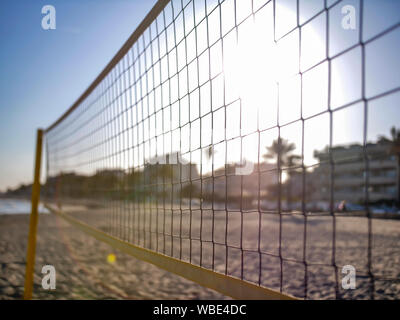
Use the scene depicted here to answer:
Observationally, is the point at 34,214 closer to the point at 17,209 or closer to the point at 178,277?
the point at 178,277

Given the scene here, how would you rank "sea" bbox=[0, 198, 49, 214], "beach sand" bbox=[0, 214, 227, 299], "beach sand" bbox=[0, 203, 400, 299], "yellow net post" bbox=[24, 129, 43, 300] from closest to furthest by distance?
"yellow net post" bbox=[24, 129, 43, 300], "beach sand" bbox=[0, 203, 400, 299], "beach sand" bbox=[0, 214, 227, 299], "sea" bbox=[0, 198, 49, 214]

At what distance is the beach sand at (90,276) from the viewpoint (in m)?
5.02

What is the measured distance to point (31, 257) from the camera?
4418 mm

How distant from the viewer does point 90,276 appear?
6.02 m

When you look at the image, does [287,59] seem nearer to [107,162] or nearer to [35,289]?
[107,162]

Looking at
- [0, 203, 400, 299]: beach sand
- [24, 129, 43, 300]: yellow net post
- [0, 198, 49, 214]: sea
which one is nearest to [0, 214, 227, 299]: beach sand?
[0, 203, 400, 299]: beach sand

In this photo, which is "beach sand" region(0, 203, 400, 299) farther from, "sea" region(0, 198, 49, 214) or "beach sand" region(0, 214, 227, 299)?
"sea" region(0, 198, 49, 214)

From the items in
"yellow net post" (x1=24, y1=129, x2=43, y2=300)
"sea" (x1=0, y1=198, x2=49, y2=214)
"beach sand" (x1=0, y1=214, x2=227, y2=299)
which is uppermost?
"yellow net post" (x1=24, y1=129, x2=43, y2=300)

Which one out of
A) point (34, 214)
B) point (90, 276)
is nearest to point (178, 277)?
point (90, 276)

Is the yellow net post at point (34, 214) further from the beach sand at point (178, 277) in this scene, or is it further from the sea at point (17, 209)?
the sea at point (17, 209)

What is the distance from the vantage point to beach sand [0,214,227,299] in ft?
16.5

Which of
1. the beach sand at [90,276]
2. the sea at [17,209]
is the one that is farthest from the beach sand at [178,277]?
the sea at [17,209]
